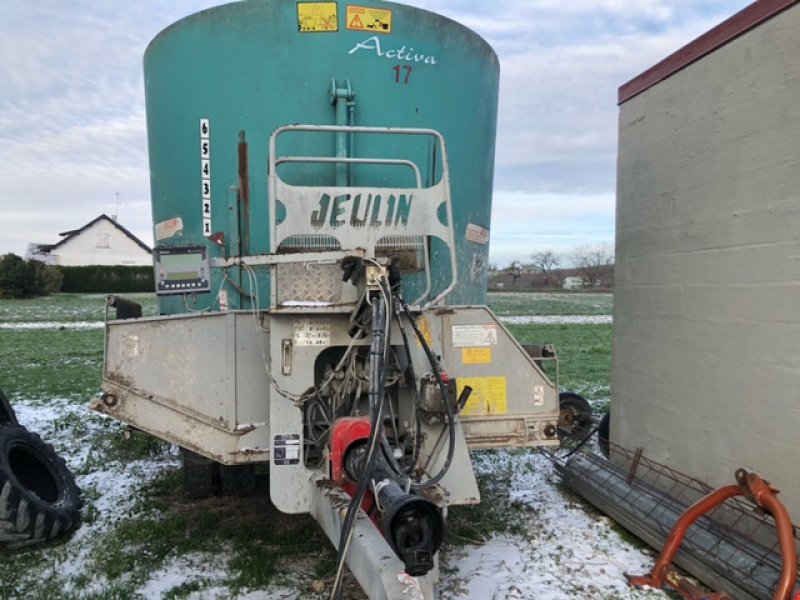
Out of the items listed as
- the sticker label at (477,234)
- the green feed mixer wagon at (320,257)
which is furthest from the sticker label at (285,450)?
the sticker label at (477,234)

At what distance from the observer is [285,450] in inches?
120

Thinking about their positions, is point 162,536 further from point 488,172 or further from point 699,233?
point 699,233

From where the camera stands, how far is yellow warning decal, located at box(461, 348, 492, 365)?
137 inches

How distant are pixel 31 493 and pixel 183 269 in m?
1.70

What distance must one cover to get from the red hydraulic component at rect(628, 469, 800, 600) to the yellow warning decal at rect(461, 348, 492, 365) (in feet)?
4.16

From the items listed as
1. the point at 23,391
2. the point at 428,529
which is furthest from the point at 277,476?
the point at 23,391

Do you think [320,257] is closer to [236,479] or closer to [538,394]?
[538,394]

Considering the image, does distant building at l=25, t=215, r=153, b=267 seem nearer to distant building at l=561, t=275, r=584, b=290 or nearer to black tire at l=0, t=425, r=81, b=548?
distant building at l=561, t=275, r=584, b=290

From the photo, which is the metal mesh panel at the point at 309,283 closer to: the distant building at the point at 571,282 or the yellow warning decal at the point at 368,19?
the yellow warning decal at the point at 368,19

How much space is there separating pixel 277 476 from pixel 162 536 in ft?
4.45

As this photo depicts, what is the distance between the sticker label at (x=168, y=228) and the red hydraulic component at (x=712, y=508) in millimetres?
3203

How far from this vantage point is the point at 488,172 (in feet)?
13.9

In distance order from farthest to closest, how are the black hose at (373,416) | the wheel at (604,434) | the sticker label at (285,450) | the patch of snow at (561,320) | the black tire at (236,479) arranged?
the patch of snow at (561,320)
the wheel at (604,434)
the black tire at (236,479)
the sticker label at (285,450)
the black hose at (373,416)

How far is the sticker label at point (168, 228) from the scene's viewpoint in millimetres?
3912
